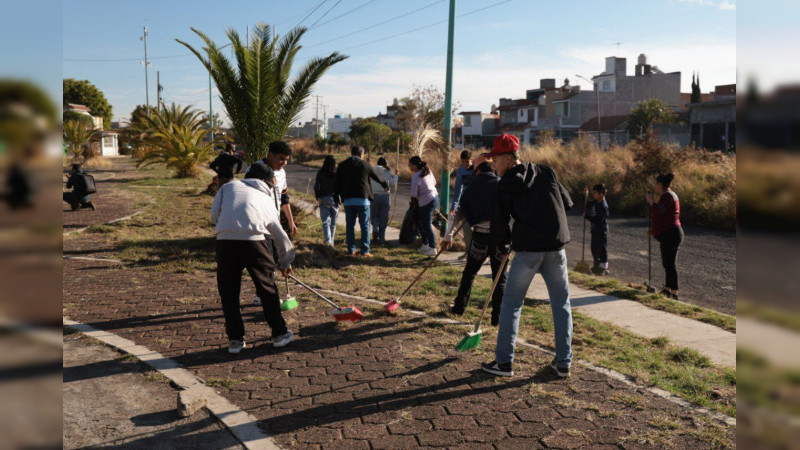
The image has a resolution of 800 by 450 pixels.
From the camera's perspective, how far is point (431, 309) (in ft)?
23.5

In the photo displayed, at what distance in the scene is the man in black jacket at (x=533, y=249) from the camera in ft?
16.3

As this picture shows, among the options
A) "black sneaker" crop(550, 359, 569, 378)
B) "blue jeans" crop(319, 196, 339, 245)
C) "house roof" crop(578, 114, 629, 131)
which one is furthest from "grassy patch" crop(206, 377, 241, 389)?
"house roof" crop(578, 114, 629, 131)

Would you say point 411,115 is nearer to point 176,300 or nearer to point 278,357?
point 176,300

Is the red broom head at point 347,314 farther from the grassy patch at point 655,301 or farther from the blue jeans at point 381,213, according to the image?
Result: the blue jeans at point 381,213

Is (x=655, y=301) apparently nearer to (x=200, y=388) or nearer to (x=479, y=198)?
(x=479, y=198)

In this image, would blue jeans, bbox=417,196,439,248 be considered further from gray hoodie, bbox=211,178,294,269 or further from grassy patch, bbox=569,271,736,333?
gray hoodie, bbox=211,178,294,269

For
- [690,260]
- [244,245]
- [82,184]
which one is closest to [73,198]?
[82,184]

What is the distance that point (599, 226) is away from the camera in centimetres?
1015

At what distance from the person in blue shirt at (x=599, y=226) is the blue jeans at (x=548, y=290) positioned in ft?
17.7

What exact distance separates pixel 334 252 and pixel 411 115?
1716 centimetres

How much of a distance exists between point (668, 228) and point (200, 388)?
6.42 meters

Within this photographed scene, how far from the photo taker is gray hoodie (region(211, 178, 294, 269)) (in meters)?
5.32

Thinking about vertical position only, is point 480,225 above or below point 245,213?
below

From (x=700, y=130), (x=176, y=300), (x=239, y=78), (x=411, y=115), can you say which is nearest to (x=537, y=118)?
(x=700, y=130)
